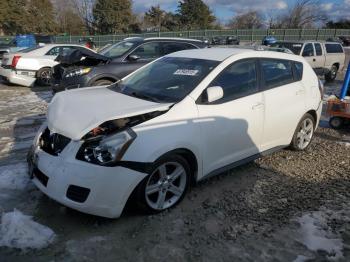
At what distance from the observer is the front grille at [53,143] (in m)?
3.79

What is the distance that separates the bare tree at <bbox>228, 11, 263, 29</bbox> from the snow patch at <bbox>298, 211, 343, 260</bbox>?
84374 millimetres

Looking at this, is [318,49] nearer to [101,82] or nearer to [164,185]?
[101,82]

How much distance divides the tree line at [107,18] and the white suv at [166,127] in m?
56.5

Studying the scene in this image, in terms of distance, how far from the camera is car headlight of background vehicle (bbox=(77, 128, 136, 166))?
11.6ft

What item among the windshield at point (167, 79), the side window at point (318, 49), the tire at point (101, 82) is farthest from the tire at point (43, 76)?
the side window at point (318, 49)

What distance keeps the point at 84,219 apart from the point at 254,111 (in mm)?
2432

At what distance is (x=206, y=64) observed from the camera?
188 inches

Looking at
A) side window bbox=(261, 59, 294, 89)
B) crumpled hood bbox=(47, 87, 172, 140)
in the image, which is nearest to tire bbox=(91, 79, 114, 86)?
crumpled hood bbox=(47, 87, 172, 140)

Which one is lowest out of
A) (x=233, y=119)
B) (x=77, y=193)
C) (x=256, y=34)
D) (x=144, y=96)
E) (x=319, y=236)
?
(x=319, y=236)

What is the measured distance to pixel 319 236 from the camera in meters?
3.76

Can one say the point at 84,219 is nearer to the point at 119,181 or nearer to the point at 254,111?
the point at 119,181

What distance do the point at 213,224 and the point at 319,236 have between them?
1037 millimetres

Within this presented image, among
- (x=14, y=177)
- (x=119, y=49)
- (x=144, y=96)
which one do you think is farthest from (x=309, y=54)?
(x=14, y=177)

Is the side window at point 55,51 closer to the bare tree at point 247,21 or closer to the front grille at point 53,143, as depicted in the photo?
the front grille at point 53,143
